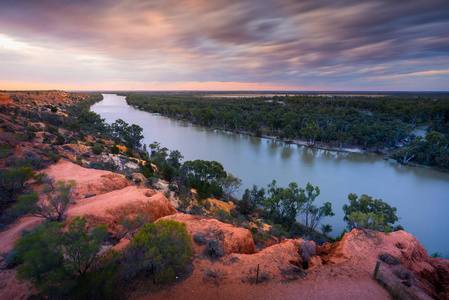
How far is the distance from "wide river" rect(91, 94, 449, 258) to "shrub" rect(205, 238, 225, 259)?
50.5 ft

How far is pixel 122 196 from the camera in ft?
44.3

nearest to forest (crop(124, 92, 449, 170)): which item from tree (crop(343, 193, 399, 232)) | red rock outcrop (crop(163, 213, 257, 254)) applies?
tree (crop(343, 193, 399, 232))

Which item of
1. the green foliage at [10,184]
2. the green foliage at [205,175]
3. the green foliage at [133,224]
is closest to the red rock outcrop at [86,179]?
the green foliage at [10,184]

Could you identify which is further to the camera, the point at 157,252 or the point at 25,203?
the point at 25,203

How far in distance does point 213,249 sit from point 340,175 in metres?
30.4

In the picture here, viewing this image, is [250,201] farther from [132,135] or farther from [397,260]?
[132,135]

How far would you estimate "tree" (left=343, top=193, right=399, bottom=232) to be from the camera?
13.0 m

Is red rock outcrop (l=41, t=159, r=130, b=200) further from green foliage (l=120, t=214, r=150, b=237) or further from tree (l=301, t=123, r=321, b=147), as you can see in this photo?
tree (l=301, t=123, r=321, b=147)

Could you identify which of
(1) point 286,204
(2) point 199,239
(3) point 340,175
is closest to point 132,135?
(1) point 286,204

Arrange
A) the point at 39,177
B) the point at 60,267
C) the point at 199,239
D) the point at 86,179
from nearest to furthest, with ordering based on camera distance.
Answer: the point at 60,267 → the point at 199,239 → the point at 39,177 → the point at 86,179

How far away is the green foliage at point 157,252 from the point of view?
7902 millimetres

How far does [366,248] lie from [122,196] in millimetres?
15499

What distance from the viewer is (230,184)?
2383cm

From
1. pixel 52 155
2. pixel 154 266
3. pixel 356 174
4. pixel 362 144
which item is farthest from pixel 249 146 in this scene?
pixel 154 266
